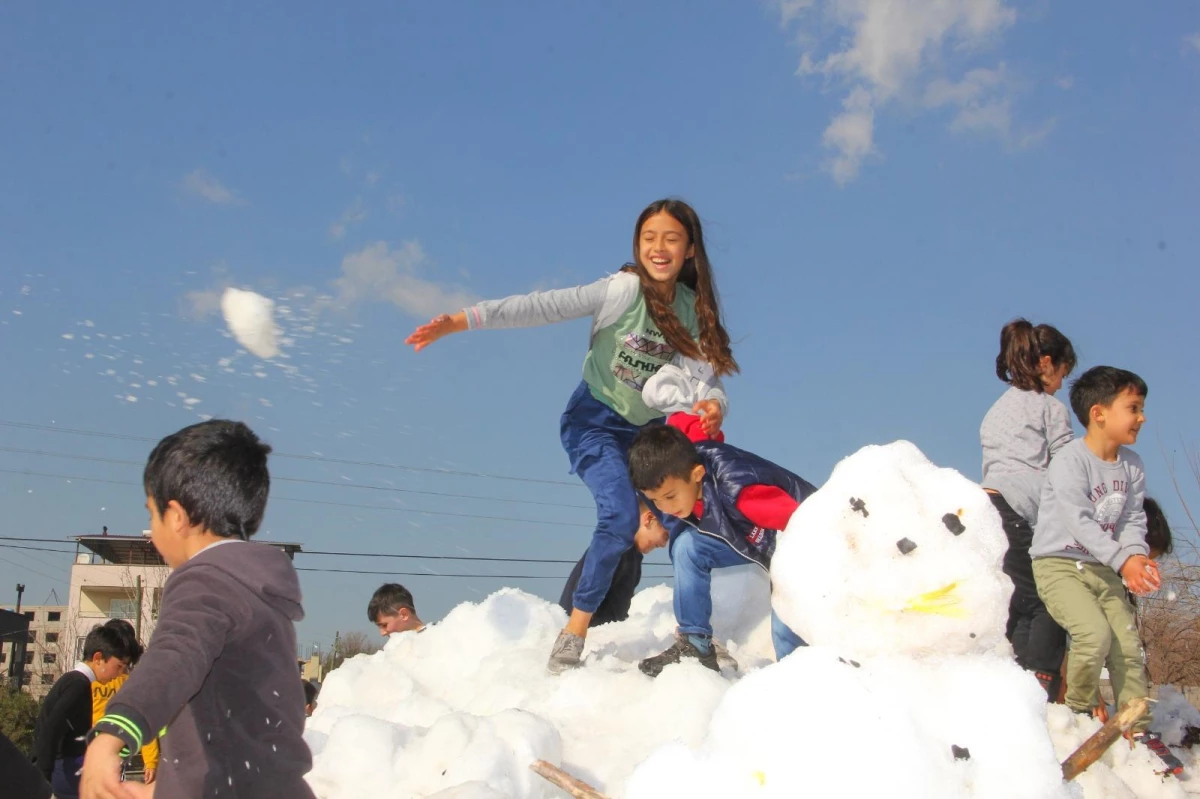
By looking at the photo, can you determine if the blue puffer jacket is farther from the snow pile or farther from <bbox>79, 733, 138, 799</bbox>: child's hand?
<bbox>79, 733, 138, 799</bbox>: child's hand

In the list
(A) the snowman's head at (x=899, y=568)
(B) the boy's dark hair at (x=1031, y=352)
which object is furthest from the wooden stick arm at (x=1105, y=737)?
(B) the boy's dark hair at (x=1031, y=352)

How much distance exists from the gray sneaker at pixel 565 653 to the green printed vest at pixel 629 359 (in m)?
1.05

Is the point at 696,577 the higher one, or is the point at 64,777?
the point at 696,577

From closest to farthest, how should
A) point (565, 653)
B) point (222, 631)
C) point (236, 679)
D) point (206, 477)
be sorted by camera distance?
1. point (222, 631)
2. point (236, 679)
3. point (206, 477)
4. point (565, 653)

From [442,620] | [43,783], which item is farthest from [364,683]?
[43,783]

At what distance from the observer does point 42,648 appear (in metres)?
44.9

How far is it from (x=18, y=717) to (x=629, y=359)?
19.9 m

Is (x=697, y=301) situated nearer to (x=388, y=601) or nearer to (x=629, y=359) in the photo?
(x=629, y=359)

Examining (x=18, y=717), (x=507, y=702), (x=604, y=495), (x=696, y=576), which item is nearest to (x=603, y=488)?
(x=604, y=495)

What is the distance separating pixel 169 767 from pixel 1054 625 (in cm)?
379

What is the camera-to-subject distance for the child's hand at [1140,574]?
390 centimetres

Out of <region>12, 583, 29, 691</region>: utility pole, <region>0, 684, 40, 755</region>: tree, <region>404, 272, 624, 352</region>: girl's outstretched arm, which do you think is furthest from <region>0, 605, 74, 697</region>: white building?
<region>404, 272, 624, 352</region>: girl's outstretched arm

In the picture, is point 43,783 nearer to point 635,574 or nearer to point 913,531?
point 913,531

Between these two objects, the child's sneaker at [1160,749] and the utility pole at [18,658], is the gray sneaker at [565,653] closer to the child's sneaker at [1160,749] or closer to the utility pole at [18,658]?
the child's sneaker at [1160,749]
